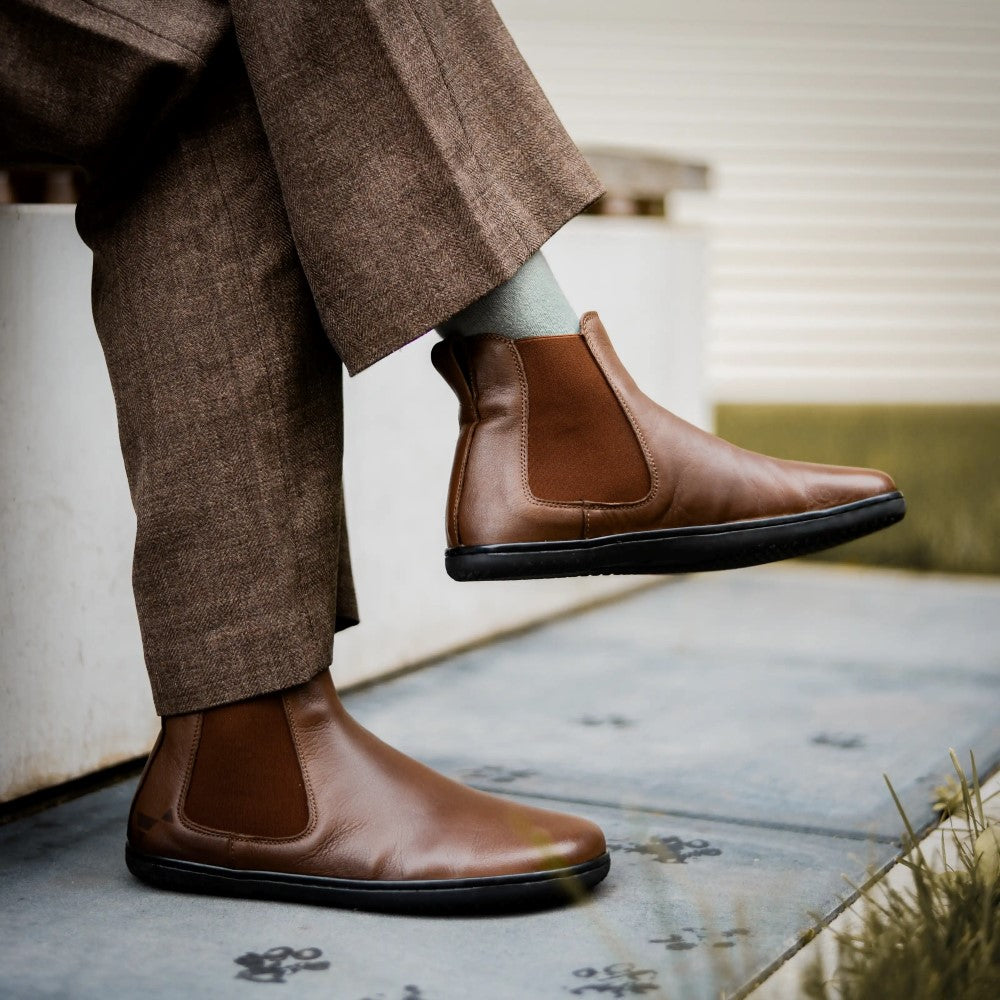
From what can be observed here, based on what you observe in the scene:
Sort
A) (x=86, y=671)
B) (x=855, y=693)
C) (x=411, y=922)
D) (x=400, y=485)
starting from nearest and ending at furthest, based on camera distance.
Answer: (x=411, y=922)
(x=86, y=671)
(x=855, y=693)
(x=400, y=485)

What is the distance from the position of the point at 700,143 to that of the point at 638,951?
4415mm

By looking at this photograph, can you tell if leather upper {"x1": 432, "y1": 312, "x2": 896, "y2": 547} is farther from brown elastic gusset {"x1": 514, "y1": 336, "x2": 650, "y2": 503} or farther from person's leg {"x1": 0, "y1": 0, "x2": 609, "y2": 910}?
person's leg {"x1": 0, "y1": 0, "x2": 609, "y2": 910}

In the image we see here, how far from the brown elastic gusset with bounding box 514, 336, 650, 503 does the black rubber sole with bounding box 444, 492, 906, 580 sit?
4cm

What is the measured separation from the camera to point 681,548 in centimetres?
110

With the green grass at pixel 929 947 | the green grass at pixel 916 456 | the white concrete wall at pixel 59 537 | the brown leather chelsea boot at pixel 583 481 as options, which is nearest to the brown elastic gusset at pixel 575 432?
the brown leather chelsea boot at pixel 583 481

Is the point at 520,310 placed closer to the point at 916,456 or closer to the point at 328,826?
the point at 328,826

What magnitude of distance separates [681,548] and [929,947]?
376 millimetres

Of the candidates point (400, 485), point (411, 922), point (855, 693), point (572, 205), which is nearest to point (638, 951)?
point (411, 922)

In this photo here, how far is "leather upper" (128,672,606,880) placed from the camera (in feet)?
3.41

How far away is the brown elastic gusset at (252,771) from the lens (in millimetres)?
1063

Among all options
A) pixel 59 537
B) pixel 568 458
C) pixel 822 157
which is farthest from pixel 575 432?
pixel 822 157

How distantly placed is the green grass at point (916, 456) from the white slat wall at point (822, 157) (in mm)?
338

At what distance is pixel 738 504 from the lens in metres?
1.11

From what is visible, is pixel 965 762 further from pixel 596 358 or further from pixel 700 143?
pixel 700 143
